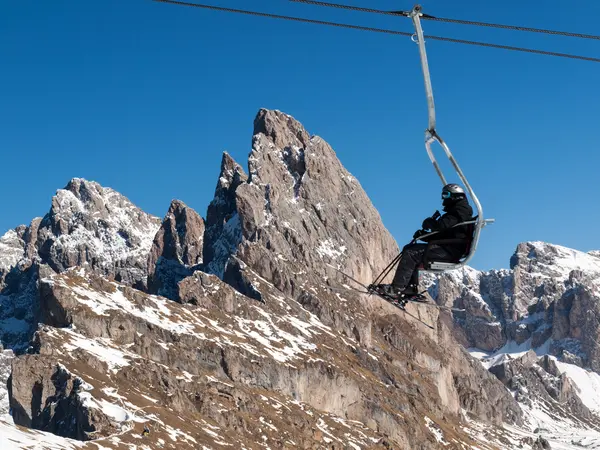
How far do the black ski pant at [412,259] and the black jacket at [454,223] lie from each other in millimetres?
300

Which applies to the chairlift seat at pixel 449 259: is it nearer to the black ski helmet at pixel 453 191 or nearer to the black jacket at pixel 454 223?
Result: the black jacket at pixel 454 223

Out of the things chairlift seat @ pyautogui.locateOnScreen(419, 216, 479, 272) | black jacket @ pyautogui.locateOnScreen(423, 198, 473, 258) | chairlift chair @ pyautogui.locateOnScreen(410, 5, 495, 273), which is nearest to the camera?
chairlift chair @ pyautogui.locateOnScreen(410, 5, 495, 273)

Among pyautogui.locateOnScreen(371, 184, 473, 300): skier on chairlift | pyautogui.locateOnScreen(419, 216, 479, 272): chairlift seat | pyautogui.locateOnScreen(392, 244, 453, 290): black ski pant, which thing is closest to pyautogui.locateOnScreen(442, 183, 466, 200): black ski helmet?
pyautogui.locateOnScreen(371, 184, 473, 300): skier on chairlift

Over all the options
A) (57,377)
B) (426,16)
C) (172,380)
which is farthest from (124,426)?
(426,16)

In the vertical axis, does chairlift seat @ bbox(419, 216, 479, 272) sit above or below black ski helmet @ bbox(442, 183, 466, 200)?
below

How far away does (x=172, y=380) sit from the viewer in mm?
184500

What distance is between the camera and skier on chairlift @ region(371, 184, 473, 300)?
38.1 m

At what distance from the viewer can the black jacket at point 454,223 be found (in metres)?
38.1

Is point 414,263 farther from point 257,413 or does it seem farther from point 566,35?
point 257,413

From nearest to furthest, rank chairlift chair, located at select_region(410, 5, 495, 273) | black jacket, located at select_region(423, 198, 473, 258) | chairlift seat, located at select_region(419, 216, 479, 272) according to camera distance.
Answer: chairlift chair, located at select_region(410, 5, 495, 273)
chairlift seat, located at select_region(419, 216, 479, 272)
black jacket, located at select_region(423, 198, 473, 258)

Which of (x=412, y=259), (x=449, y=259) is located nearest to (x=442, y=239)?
(x=449, y=259)

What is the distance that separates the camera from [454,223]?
1501 inches

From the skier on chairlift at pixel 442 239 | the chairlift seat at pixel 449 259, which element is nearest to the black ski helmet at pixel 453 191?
the skier on chairlift at pixel 442 239

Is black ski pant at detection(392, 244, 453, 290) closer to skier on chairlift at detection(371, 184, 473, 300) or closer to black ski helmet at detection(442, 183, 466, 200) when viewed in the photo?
skier on chairlift at detection(371, 184, 473, 300)
